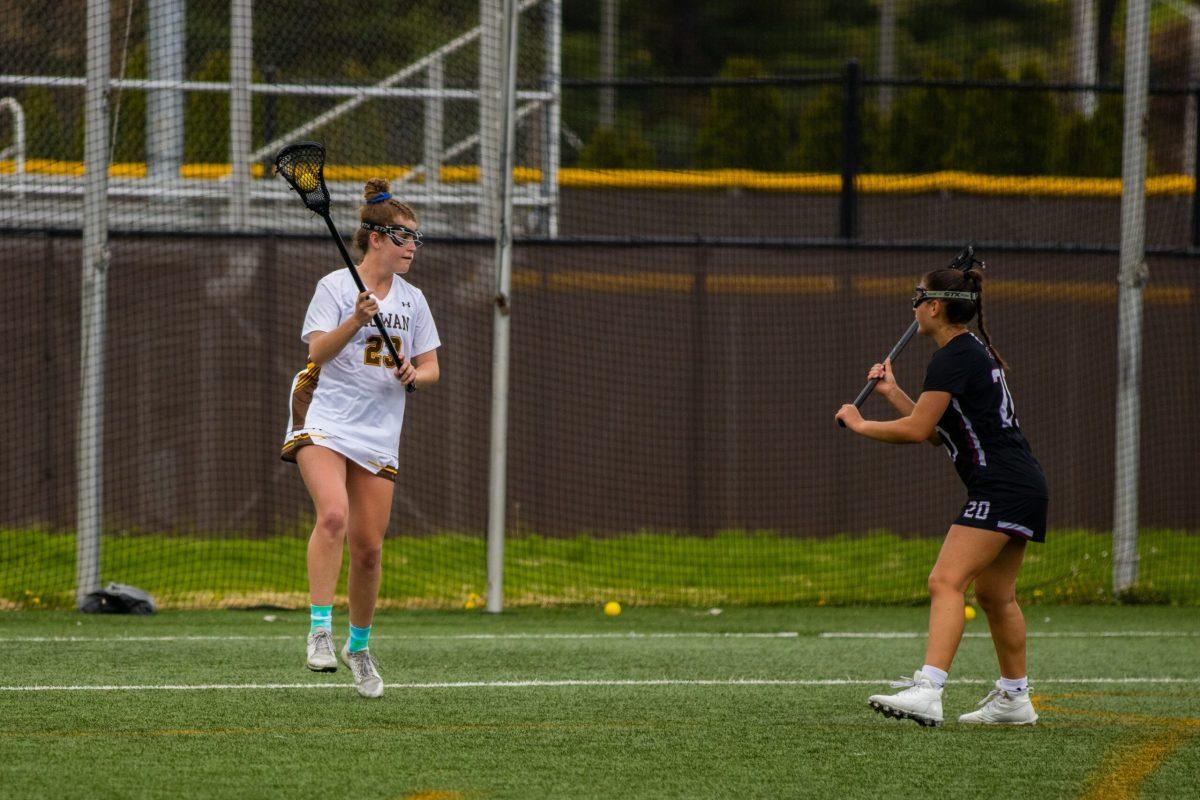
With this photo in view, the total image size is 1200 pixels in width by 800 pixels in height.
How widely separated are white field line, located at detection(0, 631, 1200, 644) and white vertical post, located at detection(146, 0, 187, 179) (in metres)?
5.07

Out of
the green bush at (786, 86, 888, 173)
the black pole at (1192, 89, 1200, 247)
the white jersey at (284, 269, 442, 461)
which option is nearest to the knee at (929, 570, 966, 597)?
the white jersey at (284, 269, 442, 461)

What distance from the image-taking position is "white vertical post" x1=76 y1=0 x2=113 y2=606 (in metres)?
10.8

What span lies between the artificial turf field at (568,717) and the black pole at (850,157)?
4.38 meters

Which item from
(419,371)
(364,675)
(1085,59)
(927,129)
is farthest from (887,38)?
(364,675)

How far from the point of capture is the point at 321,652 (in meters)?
6.58

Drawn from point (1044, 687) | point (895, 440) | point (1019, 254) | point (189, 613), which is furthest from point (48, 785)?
point (1019, 254)

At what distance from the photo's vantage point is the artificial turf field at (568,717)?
538cm

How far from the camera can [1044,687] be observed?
7.76 m

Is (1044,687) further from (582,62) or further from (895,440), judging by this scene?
(582,62)

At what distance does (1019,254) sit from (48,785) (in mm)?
10000

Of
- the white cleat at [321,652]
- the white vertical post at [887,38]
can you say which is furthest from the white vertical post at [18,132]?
the white vertical post at [887,38]

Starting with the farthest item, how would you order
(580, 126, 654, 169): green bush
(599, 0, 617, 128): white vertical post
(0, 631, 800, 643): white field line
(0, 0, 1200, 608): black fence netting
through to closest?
(599, 0, 617, 128): white vertical post < (580, 126, 654, 169): green bush < (0, 0, 1200, 608): black fence netting < (0, 631, 800, 643): white field line

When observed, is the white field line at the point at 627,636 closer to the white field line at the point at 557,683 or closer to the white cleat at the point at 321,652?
the white field line at the point at 557,683

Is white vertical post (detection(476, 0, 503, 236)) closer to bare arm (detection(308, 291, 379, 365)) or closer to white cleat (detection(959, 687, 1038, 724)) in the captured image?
bare arm (detection(308, 291, 379, 365))
